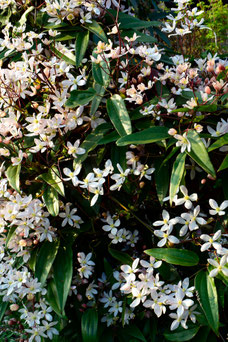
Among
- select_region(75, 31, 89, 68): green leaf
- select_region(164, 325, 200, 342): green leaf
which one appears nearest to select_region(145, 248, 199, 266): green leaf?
select_region(164, 325, 200, 342): green leaf

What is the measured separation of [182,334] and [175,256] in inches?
10.7

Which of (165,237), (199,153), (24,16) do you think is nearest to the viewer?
(199,153)

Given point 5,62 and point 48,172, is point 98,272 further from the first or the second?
point 5,62

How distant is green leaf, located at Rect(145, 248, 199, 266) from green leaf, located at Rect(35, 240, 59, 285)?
284mm

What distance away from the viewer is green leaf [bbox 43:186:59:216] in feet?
3.44

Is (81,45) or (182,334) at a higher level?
(81,45)

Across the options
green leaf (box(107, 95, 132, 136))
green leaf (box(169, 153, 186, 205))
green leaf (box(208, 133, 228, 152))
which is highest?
green leaf (box(107, 95, 132, 136))

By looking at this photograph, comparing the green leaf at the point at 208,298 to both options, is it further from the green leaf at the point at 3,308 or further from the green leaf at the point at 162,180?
the green leaf at the point at 3,308

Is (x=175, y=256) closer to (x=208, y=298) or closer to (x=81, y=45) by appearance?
(x=208, y=298)

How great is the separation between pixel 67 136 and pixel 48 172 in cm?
12

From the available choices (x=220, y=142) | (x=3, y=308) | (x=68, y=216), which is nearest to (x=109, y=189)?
(x=68, y=216)

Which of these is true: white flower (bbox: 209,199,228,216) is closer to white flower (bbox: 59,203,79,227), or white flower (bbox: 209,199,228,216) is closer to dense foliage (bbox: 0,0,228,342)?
dense foliage (bbox: 0,0,228,342)

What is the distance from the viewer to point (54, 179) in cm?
108

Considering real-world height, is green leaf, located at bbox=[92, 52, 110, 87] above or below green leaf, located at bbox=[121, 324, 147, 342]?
above
